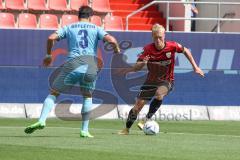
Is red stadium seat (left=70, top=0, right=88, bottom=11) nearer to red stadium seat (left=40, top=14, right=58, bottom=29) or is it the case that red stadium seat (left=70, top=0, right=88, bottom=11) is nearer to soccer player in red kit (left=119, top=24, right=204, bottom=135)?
red stadium seat (left=40, top=14, right=58, bottom=29)

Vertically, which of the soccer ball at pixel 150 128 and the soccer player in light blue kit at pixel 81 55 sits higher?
the soccer player in light blue kit at pixel 81 55

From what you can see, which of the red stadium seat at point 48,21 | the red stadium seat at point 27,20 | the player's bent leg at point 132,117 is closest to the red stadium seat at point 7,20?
the red stadium seat at point 27,20

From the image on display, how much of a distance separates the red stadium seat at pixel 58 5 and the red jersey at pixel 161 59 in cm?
1242

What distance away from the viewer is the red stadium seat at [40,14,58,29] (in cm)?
2775

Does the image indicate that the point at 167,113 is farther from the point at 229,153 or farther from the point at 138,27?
the point at 229,153

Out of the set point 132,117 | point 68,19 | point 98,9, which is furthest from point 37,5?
point 132,117

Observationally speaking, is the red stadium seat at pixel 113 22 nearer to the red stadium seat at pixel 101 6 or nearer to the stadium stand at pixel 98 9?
the stadium stand at pixel 98 9

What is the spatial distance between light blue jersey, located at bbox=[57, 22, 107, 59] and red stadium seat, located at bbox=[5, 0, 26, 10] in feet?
43.4

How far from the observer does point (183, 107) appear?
25.3 metres

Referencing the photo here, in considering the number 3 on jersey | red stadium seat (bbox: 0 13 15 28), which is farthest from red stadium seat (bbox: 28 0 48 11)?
the number 3 on jersey

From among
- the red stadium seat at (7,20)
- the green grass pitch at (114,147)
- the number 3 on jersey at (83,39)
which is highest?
the number 3 on jersey at (83,39)

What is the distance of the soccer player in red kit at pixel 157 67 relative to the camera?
16641 millimetres

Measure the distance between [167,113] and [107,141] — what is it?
10905 millimetres

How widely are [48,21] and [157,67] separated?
1151cm
